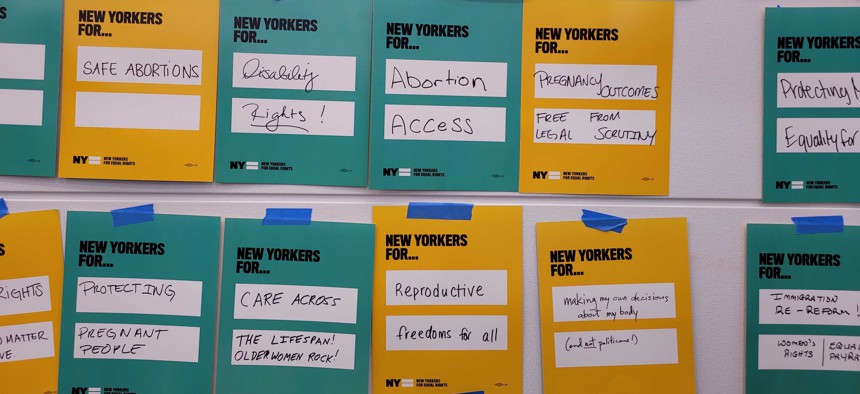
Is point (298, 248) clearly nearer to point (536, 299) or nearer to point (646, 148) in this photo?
point (536, 299)

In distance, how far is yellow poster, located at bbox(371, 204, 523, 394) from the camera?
3.46ft

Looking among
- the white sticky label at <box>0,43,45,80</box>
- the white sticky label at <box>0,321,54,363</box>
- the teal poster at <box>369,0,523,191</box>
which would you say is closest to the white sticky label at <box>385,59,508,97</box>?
the teal poster at <box>369,0,523,191</box>

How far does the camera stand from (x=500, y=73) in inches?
41.6

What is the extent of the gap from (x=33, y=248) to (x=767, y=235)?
3.99ft

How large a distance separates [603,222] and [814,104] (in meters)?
0.40

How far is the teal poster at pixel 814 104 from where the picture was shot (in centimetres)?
106

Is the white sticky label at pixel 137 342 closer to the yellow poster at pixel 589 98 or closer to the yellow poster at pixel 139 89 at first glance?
the yellow poster at pixel 139 89

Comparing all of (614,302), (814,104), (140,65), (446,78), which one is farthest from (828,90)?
(140,65)

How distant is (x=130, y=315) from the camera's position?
3.43 ft

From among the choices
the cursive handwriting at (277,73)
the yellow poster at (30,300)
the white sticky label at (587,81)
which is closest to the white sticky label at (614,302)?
the white sticky label at (587,81)

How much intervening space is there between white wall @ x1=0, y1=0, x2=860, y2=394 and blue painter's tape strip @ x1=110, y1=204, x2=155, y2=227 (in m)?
0.11

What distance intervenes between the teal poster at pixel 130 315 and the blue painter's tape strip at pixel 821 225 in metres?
0.99

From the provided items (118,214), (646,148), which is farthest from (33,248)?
(646,148)

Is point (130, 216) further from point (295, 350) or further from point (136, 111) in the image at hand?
point (295, 350)
